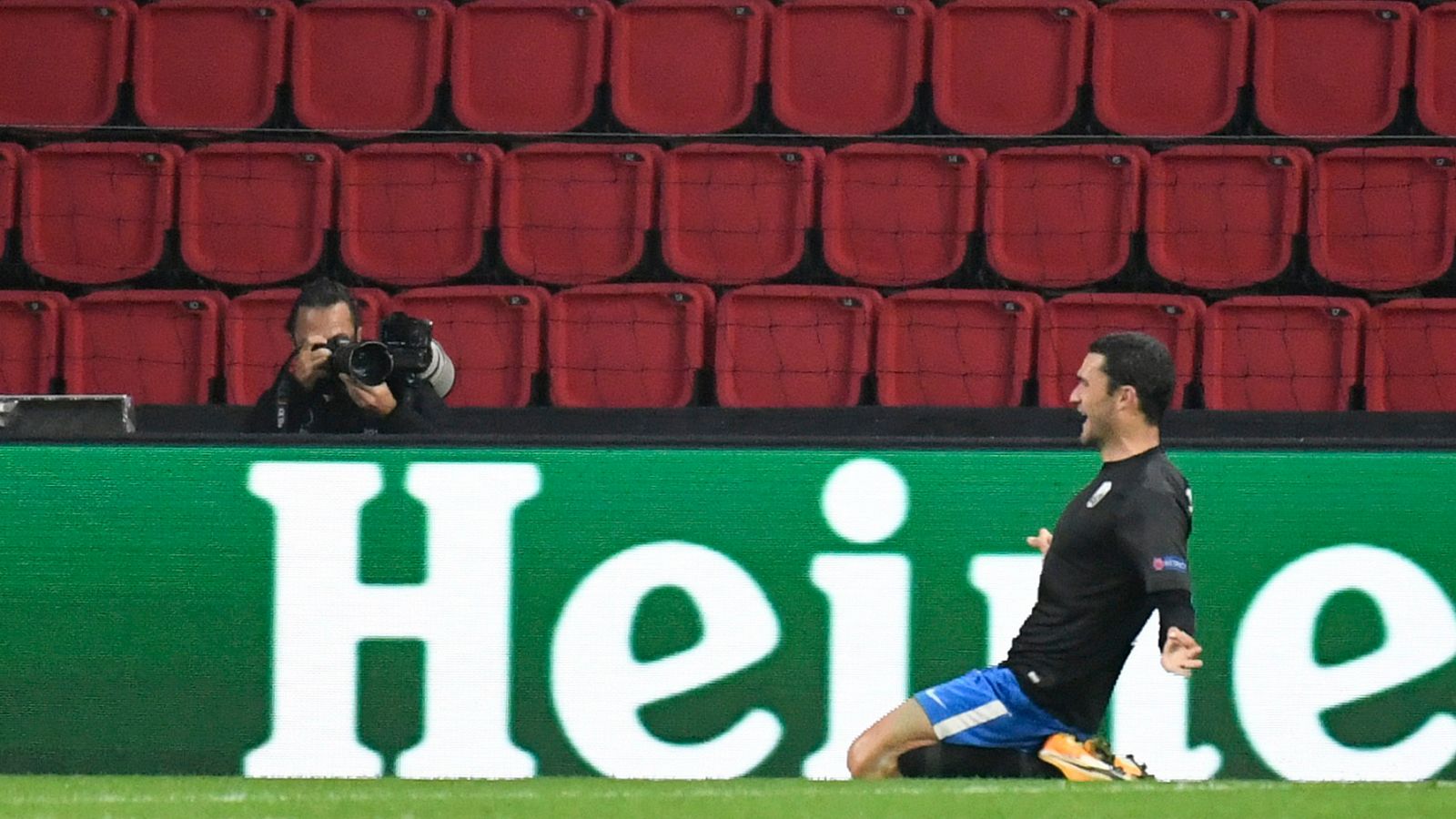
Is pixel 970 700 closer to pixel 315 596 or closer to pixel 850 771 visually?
pixel 850 771

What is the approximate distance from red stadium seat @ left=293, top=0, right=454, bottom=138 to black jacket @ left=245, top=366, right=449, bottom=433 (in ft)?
6.35

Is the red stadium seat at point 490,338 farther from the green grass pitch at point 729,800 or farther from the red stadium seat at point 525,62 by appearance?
the green grass pitch at point 729,800

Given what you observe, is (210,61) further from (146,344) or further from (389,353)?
(389,353)

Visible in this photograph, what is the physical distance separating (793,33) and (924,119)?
1.70 ft

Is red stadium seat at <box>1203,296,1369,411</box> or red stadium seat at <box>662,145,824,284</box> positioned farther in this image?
red stadium seat at <box>662,145,824,284</box>

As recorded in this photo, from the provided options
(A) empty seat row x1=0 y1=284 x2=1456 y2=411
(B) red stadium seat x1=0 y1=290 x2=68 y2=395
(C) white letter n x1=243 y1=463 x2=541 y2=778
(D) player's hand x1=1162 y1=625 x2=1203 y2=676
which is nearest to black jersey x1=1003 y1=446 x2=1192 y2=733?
(D) player's hand x1=1162 y1=625 x2=1203 y2=676

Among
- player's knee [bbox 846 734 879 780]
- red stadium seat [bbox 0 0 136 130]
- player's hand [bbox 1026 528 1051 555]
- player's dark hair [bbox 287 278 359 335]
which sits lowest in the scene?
player's knee [bbox 846 734 879 780]

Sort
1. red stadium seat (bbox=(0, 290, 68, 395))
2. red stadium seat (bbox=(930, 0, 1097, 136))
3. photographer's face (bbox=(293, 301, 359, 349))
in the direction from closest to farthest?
photographer's face (bbox=(293, 301, 359, 349))
red stadium seat (bbox=(0, 290, 68, 395))
red stadium seat (bbox=(930, 0, 1097, 136))

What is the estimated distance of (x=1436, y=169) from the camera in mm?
6305

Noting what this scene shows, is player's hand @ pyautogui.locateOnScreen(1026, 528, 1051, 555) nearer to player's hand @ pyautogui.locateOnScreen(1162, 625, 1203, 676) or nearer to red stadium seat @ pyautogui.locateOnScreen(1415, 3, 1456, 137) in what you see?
player's hand @ pyautogui.locateOnScreen(1162, 625, 1203, 676)

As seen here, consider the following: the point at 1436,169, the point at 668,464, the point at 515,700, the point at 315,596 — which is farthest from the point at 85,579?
the point at 1436,169

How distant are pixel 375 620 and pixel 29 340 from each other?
2.33 metres

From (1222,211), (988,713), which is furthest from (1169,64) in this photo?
(988,713)

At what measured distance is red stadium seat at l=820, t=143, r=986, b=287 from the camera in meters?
6.40
